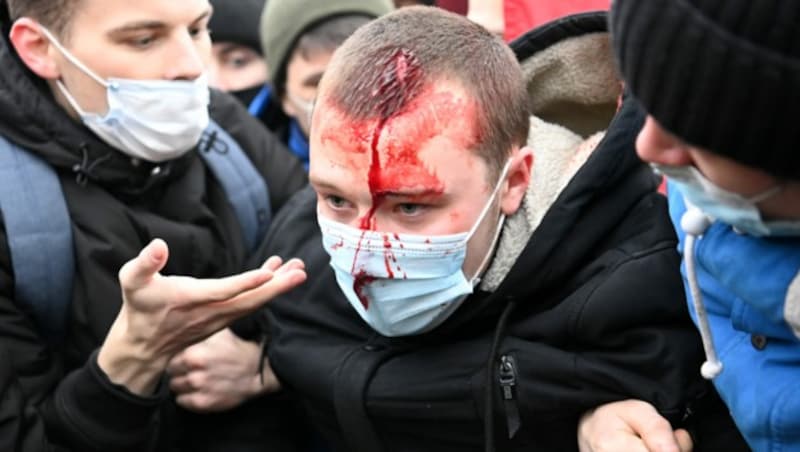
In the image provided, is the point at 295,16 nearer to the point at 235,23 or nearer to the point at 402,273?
the point at 235,23

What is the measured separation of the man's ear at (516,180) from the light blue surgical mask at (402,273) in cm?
4

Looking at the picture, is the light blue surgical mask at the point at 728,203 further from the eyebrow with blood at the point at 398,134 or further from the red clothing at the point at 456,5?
the red clothing at the point at 456,5

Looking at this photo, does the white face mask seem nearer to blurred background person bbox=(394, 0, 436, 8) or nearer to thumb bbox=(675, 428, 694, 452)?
blurred background person bbox=(394, 0, 436, 8)

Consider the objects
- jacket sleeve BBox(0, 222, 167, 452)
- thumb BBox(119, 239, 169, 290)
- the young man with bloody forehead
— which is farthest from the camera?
jacket sleeve BBox(0, 222, 167, 452)

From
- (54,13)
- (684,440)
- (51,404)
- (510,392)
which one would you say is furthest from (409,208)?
(54,13)

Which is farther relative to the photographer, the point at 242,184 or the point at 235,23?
the point at 235,23

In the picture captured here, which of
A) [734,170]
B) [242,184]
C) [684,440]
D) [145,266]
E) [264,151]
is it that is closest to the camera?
[734,170]

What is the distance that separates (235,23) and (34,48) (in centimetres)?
207

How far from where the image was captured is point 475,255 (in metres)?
2.52

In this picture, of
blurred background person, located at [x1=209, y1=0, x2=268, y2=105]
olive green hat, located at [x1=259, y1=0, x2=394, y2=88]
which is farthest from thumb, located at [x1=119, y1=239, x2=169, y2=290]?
blurred background person, located at [x1=209, y1=0, x2=268, y2=105]

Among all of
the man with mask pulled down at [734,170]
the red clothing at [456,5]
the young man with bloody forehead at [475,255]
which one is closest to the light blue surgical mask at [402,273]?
the young man with bloody forehead at [475,255]

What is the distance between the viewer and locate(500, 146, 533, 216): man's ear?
256 centimetres

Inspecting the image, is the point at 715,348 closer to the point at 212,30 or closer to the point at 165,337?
the point at 165,337

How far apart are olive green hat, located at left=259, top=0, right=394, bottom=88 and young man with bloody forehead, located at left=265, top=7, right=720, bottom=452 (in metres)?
1.82
